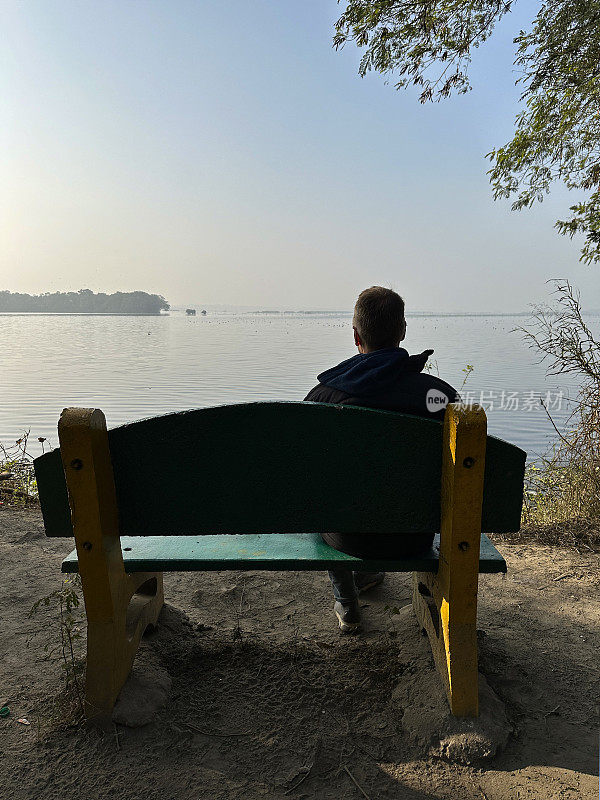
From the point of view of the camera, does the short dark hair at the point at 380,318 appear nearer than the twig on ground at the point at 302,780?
No

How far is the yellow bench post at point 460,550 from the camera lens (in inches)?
77.3

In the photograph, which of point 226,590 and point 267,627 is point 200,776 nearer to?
point 267,627

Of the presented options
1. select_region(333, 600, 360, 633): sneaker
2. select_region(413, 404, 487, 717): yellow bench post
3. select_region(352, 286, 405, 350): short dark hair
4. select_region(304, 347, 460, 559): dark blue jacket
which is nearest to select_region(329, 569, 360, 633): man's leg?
select_region(333, 600, 360, 633): sneaker

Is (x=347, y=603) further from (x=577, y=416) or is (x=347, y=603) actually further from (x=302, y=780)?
(x=577, y=416)

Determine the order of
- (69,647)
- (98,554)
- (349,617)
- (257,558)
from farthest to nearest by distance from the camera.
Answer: (349,617), (69,647), (257,558), (98,554)

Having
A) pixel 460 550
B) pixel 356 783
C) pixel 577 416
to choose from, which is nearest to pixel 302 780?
pixel 356 783

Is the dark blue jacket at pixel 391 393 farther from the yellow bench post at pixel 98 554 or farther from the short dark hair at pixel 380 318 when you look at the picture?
the yellow bench post at pixel 98 554

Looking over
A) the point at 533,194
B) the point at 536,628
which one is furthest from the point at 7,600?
the point at 533,194

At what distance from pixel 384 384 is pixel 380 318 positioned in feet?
1.27

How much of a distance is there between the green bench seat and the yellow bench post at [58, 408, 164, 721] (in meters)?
0.12

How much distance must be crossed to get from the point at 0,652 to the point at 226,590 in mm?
1238

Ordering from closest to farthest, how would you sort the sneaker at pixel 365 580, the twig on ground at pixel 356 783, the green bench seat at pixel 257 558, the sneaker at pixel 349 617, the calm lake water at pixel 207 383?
the twig on ground at pixel 356 783, the green bench seat at pixel 257 558, the sneaker at pixel 349 617, the sneaker at pixel 365 580, the calm lake water at pixel 207 383

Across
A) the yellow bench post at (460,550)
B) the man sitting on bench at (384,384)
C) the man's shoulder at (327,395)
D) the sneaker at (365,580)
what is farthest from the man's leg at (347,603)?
the man's shoulder at (327,395)

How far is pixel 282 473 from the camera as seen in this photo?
2057 mm
